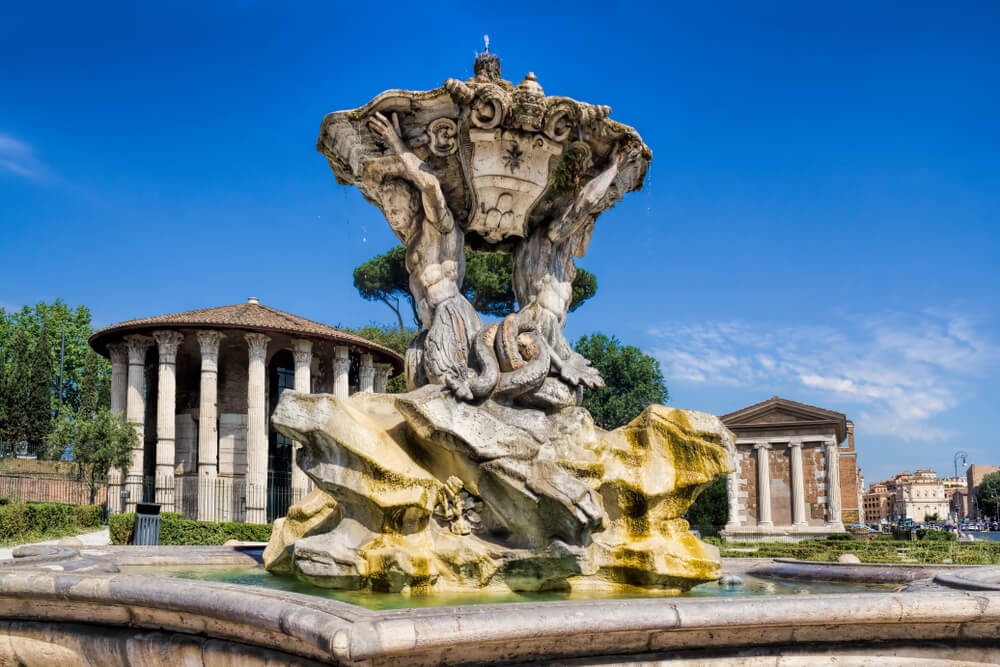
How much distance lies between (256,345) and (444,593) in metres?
29.1

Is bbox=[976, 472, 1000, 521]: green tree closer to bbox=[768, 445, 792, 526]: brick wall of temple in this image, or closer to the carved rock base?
bbox=[768, 445, 792, 526]: brick wall of temple

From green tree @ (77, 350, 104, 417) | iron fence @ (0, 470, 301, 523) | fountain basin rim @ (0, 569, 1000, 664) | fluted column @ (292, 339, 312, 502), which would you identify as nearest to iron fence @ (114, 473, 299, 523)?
iron fence @ (0, 470, 301, 523)

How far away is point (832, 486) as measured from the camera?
38594 mm

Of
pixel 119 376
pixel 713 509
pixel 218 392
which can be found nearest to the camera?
pixel 119 376

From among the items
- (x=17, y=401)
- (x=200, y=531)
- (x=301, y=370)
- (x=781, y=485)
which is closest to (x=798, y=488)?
(x=781, y=485)

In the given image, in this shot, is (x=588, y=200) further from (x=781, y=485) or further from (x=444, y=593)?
(x=781, y=485)

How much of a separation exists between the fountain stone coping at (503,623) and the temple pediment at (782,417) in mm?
35715

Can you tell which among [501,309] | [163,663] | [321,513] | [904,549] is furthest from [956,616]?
[501,309]

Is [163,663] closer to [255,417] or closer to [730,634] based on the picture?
[730,634]

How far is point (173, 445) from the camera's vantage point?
107ft

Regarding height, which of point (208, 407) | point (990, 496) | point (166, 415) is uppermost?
point (208, 407)

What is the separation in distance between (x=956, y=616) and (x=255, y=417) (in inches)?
1220

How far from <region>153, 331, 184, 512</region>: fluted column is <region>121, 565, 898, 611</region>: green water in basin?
2612 cm

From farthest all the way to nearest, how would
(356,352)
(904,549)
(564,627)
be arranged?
1. (356,352)
2. (904,549)
3. (564,627)
